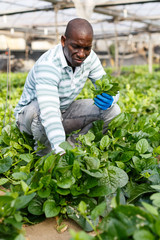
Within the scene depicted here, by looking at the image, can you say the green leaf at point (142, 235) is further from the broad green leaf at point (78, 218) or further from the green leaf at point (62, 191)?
the green leaf at point (62, 191)

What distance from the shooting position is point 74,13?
11852 mm

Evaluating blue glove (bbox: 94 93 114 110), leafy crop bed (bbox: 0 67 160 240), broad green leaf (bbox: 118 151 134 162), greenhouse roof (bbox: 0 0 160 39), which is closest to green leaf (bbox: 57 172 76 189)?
leafy crop bed (bbox: 0 67 160 240)

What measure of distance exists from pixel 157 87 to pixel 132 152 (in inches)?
166

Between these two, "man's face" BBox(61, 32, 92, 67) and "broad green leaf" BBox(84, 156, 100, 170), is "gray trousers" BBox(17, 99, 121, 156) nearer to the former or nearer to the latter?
"man's face" BBox(61, 32, 92, 67)

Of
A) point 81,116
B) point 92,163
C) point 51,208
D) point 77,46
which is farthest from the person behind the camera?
point 81,116

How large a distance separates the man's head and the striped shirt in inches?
5.5

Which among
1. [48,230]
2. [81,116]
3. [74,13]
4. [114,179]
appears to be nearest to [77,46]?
[81,116]

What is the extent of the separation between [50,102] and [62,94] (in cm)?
34

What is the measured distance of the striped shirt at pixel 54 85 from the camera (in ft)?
6.49

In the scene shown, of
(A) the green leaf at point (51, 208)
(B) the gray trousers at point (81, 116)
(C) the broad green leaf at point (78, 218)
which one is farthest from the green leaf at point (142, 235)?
(B) the gray trousers at point (81, 116)

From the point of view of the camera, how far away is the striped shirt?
6.49ft

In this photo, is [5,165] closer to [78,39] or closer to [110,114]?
[78,39]

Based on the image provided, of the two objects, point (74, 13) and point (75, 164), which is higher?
point (75, 164)

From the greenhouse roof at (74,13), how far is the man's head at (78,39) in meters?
4.48
